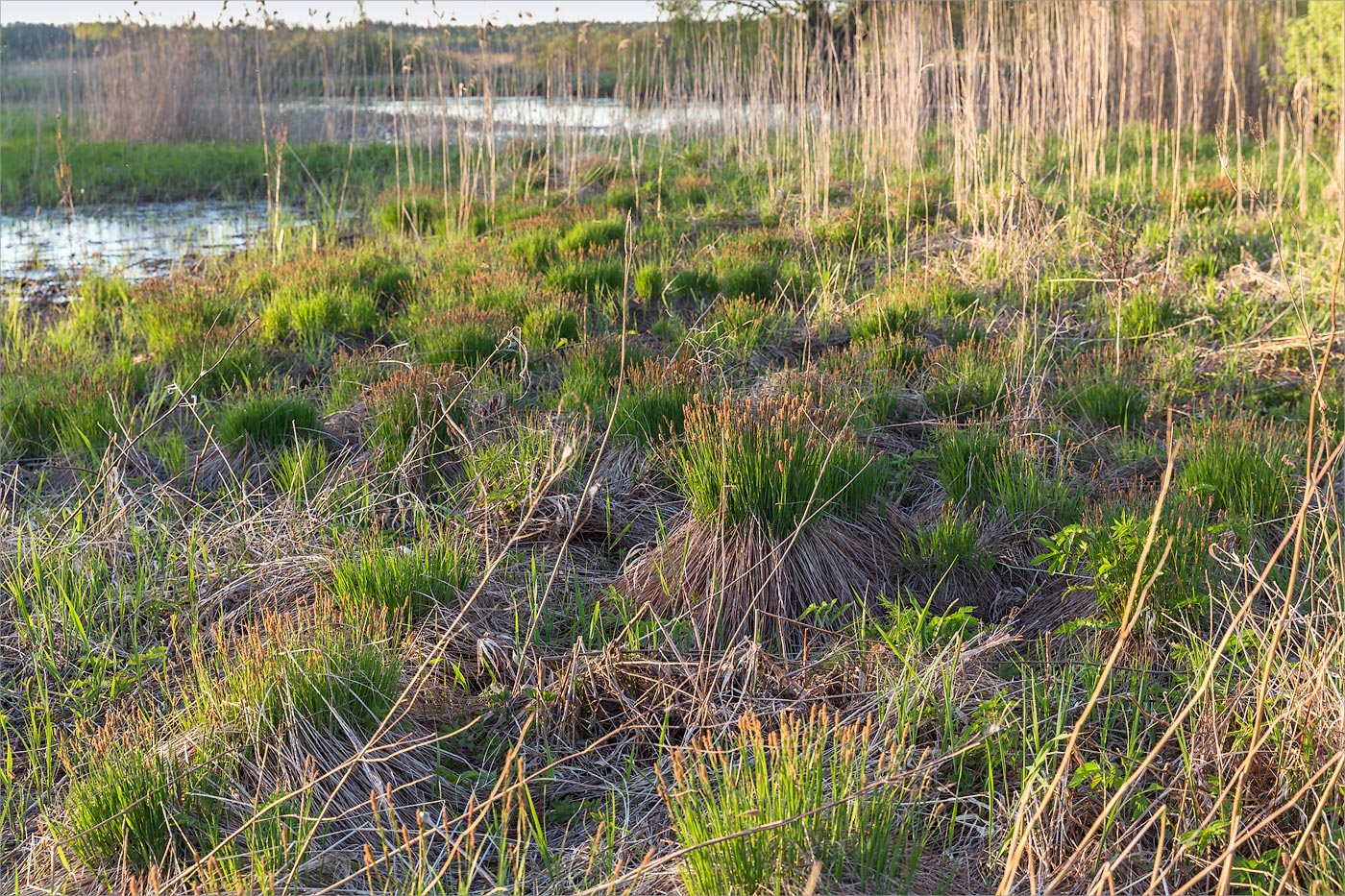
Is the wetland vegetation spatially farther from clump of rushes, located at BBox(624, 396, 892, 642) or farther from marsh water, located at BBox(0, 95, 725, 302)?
marsh water, located at BBox(0, 95, 725, 302)

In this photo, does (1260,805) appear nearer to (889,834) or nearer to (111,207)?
(889,834)

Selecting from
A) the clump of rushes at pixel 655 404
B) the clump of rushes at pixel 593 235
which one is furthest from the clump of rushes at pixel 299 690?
the clump of rushes at pixel 593 235

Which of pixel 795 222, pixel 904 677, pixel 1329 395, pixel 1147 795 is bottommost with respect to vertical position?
pixel 1147 795

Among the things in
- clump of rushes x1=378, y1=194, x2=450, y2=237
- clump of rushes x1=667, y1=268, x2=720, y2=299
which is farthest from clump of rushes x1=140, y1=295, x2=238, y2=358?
clump of rushes x1=667, y1=268, x2=720, y2=299

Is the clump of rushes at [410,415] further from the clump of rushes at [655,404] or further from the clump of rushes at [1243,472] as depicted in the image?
the clump of rushes at [1243,472]

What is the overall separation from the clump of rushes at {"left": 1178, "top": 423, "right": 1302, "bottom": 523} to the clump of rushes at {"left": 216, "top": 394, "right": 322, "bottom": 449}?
3182 millimetres

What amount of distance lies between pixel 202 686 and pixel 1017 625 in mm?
2130

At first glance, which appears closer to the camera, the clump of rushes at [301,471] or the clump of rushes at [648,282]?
the clump of rushes at [301,471]

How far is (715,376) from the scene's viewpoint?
4324 mm

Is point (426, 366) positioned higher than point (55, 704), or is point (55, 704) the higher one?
point (426, 366)

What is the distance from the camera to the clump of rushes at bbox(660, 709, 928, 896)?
164cm

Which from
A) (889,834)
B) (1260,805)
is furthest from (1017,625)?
(889,834)

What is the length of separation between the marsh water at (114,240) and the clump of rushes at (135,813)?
207 inches

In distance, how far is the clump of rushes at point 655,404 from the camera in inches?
147
